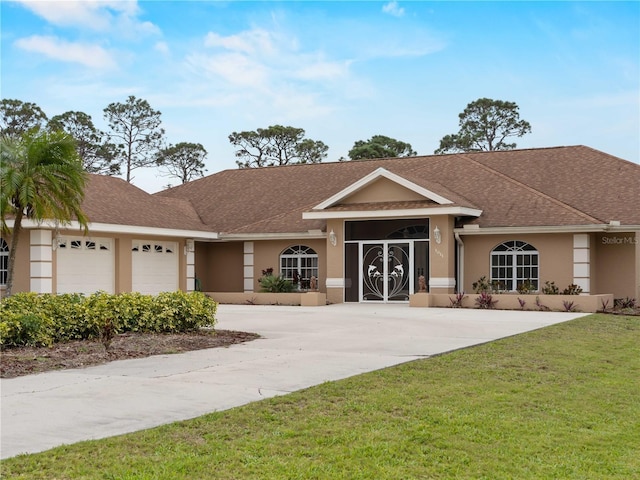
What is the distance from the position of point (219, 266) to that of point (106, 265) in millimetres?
6095

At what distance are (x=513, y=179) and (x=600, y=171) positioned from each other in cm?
313

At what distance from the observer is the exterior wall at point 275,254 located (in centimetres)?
3020

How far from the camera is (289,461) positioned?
705 cm

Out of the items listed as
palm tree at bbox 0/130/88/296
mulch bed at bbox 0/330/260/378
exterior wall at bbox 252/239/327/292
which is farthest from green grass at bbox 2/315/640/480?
exterior wall at bbox 252/239/327/292

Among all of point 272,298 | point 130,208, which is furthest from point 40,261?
point 272,298

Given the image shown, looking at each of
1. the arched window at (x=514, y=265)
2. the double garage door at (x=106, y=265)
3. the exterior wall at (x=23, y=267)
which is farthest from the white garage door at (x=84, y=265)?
the arched window at (x=514, y=265)

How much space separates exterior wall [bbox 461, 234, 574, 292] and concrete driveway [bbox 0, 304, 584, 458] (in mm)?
6733

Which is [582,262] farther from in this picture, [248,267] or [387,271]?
[248,267]

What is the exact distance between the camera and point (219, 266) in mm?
32750

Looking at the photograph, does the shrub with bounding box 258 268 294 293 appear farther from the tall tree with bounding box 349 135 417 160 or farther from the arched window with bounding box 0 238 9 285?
the tall tree with bounding box 349 135 417 160

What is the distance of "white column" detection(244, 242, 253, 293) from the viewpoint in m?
31.3

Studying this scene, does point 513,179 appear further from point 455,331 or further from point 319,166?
point 455,331

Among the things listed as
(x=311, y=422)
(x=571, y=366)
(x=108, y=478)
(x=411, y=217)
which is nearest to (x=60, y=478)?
(x=108, y=478)

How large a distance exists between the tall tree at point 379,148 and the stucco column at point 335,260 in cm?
3310
